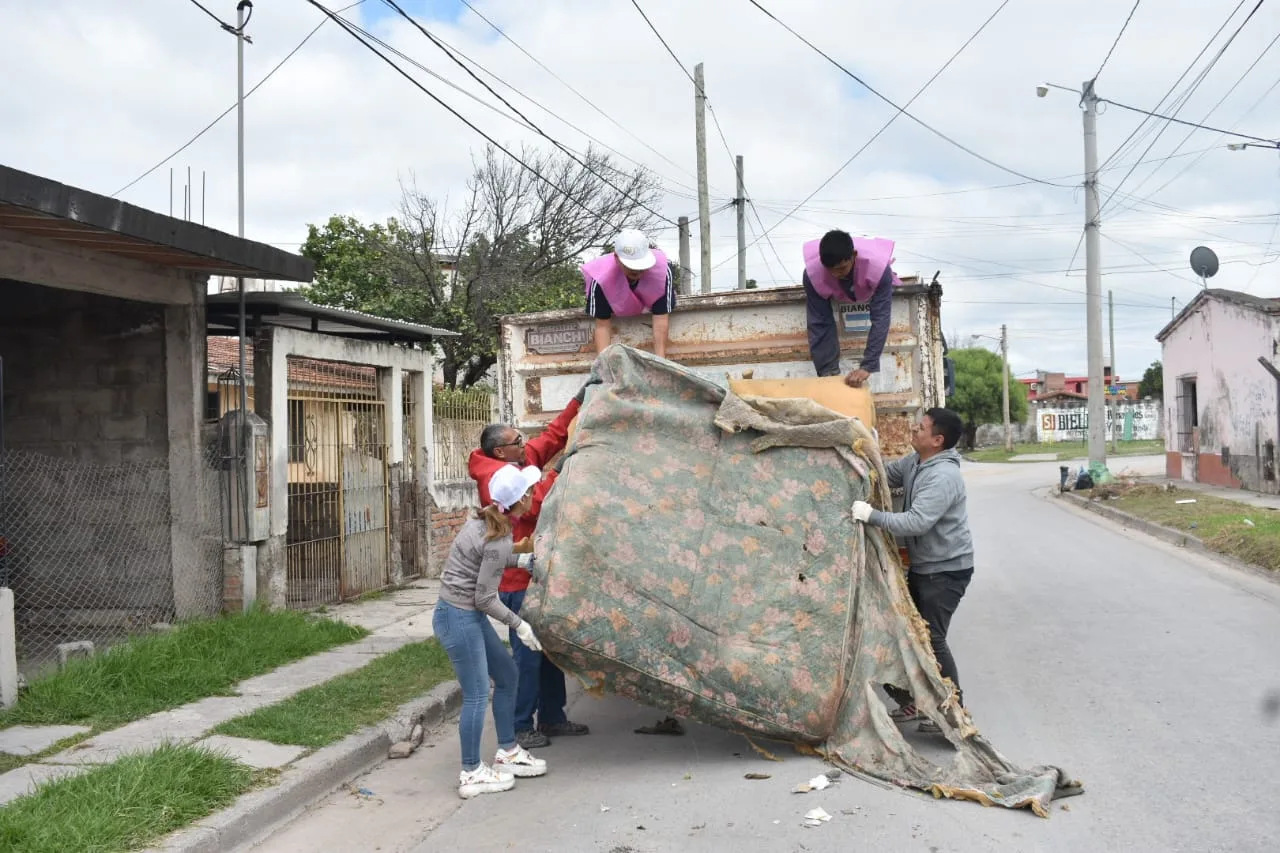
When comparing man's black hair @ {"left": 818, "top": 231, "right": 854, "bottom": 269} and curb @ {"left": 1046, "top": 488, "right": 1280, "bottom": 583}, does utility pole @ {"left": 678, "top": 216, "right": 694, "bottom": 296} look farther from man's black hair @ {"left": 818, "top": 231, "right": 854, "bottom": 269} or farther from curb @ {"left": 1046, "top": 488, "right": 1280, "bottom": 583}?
man's black hair @ {"left": 818, "top": 231, "right": 854, "bottom": 269}

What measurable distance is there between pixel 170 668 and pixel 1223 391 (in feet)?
73.6

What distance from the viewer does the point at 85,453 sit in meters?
9.77

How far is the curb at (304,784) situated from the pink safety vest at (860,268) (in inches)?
140

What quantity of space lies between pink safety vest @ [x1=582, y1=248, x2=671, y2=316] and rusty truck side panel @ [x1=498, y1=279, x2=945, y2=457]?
0.15m

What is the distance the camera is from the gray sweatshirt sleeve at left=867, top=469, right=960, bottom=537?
5.67 meters

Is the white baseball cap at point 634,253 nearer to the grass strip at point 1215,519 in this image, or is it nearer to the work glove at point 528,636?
the work glove at point 528,636

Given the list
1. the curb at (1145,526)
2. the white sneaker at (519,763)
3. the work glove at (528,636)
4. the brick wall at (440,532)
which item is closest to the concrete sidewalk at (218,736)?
the white sneaker at (519,763)

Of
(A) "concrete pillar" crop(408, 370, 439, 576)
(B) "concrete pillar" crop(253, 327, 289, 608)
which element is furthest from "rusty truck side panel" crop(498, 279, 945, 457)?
(A) "concrete pillar" crop(408, 370, 439, 576)

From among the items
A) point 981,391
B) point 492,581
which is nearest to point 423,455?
point 492,581

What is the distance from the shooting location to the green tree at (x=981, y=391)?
64.2 m

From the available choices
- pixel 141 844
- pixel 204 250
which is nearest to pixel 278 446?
pixel 204 250

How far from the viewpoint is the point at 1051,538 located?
1606 cm

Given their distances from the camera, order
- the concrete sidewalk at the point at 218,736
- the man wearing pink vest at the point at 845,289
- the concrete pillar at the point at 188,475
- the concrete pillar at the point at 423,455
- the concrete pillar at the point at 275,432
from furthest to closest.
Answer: the concrete pillar at the point at 423,455 < the concrete pillar at the point at 275,432 < the concrete pillar at the point at 188,475 < the man wearing pink vest at the point at 845,289 < the concrete sidewalk at the point at 218,736

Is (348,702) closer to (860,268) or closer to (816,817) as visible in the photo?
(816,817)
